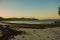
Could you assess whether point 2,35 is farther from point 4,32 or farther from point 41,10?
point 41,10

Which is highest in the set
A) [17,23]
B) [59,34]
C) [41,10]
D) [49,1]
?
[49,1]

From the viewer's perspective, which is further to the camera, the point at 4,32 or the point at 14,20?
the point at 14,20

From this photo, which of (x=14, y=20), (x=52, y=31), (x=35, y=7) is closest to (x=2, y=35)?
(x=14, y=20)

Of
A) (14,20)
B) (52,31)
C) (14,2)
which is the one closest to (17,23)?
(14,20)

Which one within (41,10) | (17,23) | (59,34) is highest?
(41,10)

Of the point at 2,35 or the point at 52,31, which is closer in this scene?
the point at 2,35

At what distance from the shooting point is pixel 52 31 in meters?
3.00

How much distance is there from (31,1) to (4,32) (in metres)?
0.94

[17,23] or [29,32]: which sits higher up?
[17,23]

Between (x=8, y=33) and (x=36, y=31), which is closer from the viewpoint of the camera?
(x=8, y=33)

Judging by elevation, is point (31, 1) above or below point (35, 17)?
above

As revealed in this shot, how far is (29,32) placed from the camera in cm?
296

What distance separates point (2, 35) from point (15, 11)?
62cm

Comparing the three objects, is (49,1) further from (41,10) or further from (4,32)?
(4,32)
